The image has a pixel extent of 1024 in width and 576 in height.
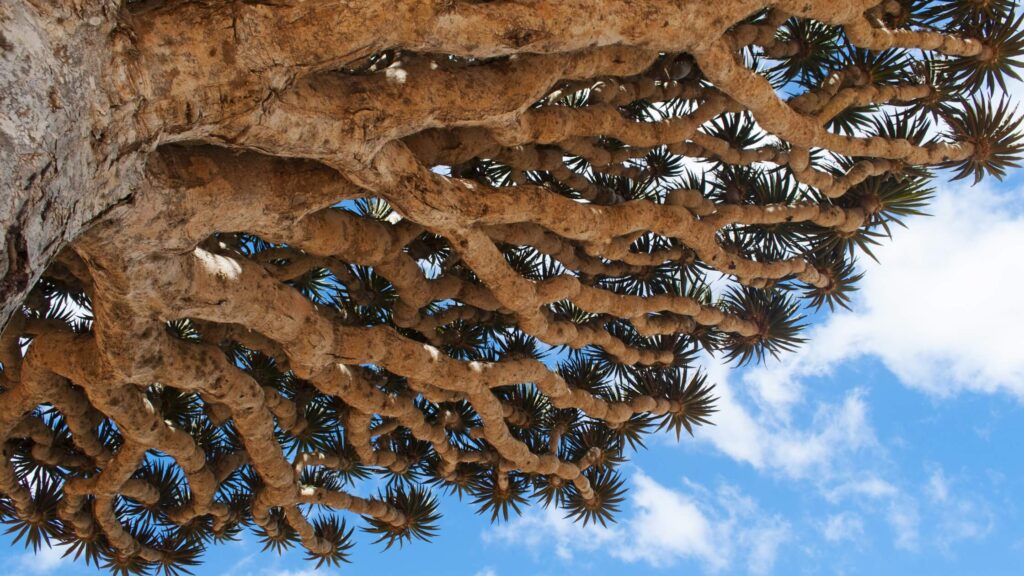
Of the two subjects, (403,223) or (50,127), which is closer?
(50,127)

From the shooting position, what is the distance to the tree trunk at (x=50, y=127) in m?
2.03

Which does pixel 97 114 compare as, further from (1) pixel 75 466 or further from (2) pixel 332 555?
(2) pixel 332 555

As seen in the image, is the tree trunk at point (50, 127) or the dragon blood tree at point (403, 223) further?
the dragon blood tree at point (403, 223)

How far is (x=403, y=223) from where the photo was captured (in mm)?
4758

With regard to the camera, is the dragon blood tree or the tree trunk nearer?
the tree trunk

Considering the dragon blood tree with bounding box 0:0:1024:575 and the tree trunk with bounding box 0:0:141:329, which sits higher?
the dragon blood tree with bounding box 0:0:1024:575

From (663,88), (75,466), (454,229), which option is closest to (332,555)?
(75,466)

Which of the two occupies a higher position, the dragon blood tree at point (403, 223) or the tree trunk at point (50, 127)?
the dragon blood tree at point (403, 223)

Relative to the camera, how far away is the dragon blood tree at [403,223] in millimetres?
2840

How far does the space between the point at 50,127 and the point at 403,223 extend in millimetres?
2660

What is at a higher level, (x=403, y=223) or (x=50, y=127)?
(x=403, y=223)

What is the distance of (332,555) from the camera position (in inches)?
276

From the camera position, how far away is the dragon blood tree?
112 inches

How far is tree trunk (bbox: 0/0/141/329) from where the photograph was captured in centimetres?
203
